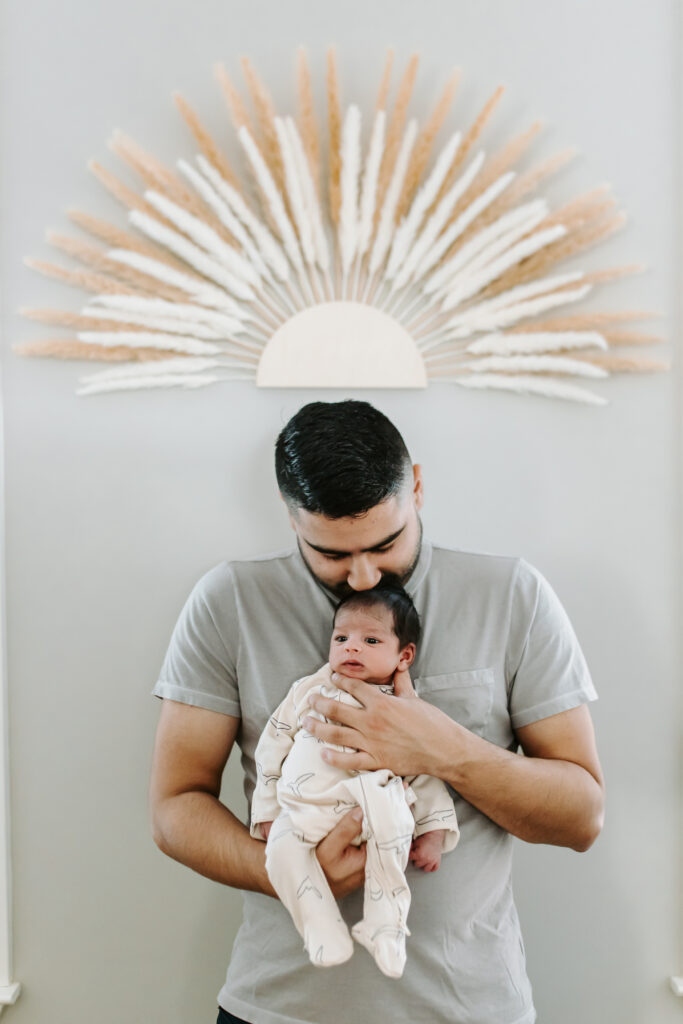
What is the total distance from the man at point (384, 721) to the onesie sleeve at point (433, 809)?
1.4 inches

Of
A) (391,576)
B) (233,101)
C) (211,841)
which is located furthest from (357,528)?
(233,101)

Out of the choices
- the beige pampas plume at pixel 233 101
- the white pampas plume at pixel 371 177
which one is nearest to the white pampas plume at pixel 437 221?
the white pampas plume at pixel 371 177

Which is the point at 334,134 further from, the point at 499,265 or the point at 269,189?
the point at 499,265

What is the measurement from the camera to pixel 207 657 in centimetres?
157

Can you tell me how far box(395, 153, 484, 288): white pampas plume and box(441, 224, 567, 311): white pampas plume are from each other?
0.30 ft

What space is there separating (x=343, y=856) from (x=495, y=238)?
127 centimetres

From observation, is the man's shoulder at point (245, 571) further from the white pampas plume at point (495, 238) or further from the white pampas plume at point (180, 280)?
the white pampas plume at point (495, 238)

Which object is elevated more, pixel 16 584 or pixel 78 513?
pixel 78 513

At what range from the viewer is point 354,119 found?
182cm

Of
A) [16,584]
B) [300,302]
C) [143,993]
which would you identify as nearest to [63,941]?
[143,993]

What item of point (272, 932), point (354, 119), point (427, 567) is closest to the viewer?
point (272, 932)

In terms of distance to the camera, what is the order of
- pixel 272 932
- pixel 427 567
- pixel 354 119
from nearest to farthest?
1. pixel 272 932
2. pixel 427 567
3. pixel 354 119

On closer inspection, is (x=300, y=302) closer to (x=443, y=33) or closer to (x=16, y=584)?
(x=443, y=33)

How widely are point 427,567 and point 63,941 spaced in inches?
45.1
